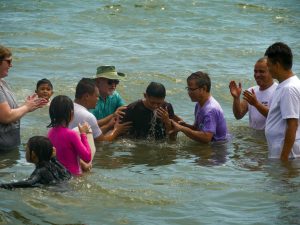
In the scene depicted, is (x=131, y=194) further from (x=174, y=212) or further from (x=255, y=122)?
(x=255, y=122)

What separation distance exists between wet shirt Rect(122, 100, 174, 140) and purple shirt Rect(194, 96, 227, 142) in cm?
38

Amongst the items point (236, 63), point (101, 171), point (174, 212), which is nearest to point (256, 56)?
point (236, 63)

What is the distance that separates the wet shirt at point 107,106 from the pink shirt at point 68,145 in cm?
223

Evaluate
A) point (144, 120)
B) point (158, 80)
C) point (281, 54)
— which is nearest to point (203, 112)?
point (144, 120)

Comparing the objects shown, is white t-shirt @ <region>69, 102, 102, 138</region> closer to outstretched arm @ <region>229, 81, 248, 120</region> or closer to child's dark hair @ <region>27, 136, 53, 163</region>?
child's dark hair @ <region>27, 136, 53, 163</region>

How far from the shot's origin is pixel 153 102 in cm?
955

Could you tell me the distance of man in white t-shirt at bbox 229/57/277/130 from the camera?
30.9 feet

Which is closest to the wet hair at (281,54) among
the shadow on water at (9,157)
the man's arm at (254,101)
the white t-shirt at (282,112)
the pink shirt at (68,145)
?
the white t-shirt at (282,112)

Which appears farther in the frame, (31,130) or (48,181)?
(31,130)

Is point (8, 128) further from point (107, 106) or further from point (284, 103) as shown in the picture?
point (284, 103)

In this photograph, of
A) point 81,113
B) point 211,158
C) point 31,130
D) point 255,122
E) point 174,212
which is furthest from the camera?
point 31,130

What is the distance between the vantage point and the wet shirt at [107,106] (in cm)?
1012

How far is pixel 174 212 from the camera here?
7406 millimetres

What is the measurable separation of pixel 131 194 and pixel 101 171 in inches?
42.8
